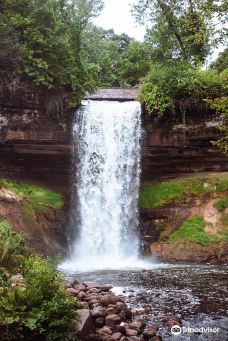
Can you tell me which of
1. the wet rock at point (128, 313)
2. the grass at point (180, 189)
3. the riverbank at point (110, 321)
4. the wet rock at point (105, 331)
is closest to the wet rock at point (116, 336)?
the riverbank at point (110, 321)

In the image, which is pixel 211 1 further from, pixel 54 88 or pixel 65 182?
pixel 65 182

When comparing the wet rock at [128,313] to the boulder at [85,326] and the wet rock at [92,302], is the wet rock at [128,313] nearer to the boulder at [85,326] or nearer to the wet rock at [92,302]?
the wet rock at [92,302]

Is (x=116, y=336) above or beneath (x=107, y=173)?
beneath

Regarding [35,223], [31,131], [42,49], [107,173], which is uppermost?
[42,49]

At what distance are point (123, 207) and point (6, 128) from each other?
721cm

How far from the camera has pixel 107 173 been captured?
72.6ft

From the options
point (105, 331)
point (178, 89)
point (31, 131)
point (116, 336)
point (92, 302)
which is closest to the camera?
point (116, 336)

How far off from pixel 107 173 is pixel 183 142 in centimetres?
438

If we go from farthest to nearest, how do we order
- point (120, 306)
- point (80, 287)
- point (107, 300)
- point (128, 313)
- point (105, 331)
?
1. point (80, 287)
2. point (107, 300)
3. point (120, 306)
4. point (128, 313)
5. point (105, 331)

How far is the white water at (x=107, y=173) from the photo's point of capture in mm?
20875

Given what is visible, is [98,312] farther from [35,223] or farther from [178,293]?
[35,223]

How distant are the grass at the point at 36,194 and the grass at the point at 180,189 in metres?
4.45

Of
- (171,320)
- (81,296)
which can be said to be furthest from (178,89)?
(171,320)

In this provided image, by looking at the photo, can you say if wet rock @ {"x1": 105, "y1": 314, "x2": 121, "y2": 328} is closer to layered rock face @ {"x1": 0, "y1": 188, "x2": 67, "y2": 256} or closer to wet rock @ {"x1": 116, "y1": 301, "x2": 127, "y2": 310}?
wet rock @ {"x1": 116, "y1": 301, "x2": 127, "y2": 310}
